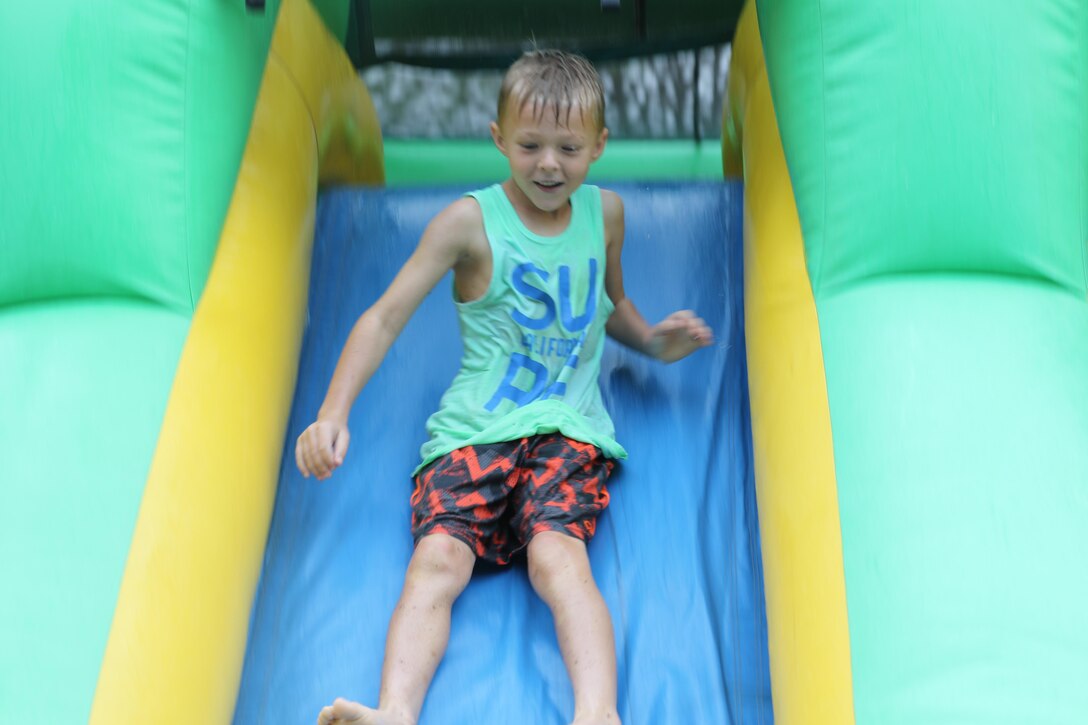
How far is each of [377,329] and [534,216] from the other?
0.92 ft

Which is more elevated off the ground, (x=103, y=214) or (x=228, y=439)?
(x=103, y=214)

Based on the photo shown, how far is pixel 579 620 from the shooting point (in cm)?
139

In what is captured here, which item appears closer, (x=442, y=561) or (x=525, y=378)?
(x=442, y=561)

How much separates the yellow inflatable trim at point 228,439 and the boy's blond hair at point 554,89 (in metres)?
0.36

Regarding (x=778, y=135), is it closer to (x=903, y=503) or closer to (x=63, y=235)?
(x=903, y=503)

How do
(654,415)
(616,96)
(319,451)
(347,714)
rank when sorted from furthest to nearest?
(616,96), (654,415), (319,451), (347,714)

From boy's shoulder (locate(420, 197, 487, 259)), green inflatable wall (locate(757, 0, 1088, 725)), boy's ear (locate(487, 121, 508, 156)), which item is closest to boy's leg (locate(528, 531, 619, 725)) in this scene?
green inflatable wall (locate(757, 0, 1088, 725))

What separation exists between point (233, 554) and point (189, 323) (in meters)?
0.27

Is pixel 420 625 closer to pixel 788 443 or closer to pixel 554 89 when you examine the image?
pixel 788 443

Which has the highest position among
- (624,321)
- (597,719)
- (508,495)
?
(624,321)

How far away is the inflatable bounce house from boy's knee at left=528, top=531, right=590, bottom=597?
1.9 inches

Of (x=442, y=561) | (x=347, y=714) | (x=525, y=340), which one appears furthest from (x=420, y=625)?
(x=525, y=340)

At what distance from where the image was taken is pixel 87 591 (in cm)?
120

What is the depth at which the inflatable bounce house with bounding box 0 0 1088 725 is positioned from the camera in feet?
3.91
